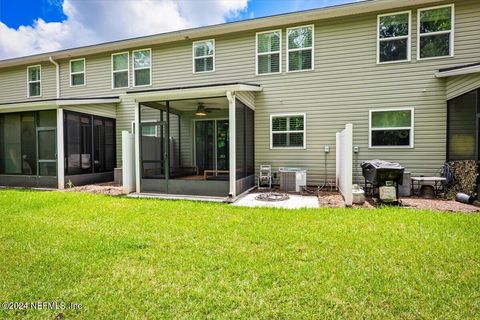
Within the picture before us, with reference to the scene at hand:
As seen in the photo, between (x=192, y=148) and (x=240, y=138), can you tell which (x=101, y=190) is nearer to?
(x=192, y=148)

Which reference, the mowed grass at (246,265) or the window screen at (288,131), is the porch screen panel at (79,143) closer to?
the mowed grass at (246,265)

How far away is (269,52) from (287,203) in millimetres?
5502

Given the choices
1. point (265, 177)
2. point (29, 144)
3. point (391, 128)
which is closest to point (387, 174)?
point (391, 128)

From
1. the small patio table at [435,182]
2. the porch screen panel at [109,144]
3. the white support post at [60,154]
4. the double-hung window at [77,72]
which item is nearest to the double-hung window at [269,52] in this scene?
the small patio table at [435,182]

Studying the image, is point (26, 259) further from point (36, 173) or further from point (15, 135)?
point (15, 135)

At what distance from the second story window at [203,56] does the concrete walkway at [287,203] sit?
546cm

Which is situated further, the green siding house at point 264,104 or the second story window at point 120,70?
the second story window at point 120,70

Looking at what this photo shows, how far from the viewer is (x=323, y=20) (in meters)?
8.43

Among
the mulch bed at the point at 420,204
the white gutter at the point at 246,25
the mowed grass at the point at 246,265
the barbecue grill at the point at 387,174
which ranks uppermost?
the white gutter at the point at 246,25

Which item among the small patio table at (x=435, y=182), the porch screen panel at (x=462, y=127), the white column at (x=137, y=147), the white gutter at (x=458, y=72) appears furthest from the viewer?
the white column at (x=137, y=147)

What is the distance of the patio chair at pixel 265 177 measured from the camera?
343 inches

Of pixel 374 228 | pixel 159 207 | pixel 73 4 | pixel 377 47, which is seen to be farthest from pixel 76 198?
pixel 377 47

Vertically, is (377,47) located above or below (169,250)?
above

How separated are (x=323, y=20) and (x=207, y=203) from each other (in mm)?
6952
